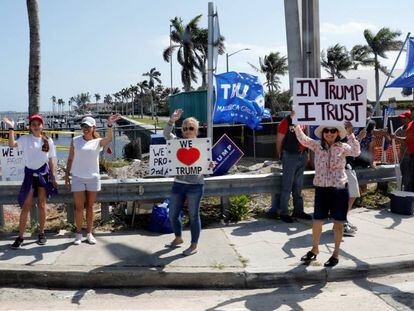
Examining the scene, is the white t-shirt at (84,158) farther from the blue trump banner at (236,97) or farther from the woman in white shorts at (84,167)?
the blue trump banner at (236,97)

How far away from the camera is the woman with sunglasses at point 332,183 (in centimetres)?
532

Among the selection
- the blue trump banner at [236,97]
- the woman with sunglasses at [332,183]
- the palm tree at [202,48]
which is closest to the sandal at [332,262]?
the woman with sunglasses at [332,183]

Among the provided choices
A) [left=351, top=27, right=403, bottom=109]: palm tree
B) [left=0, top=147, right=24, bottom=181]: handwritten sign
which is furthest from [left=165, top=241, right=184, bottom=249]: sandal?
[left=351, top=27, right=403, bottom=109]: palm tree

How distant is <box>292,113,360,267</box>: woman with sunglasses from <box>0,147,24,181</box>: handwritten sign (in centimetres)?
443

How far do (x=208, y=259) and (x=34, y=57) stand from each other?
5269mm

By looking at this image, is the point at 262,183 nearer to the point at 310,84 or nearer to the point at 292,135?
the point at 292,135

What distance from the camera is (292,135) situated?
713cm

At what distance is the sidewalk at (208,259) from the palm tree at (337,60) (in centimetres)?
5384

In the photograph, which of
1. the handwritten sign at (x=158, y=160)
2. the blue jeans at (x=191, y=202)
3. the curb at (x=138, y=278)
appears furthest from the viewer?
the handwritten sign at (x=158, y=160)

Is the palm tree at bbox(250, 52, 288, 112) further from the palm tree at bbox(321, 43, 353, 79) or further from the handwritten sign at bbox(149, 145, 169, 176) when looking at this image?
the handwritten sign at bbox(149, 145, 169, 176)

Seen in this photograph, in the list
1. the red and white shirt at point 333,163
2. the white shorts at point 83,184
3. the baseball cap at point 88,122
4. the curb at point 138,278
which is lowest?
the curb at point 138,278

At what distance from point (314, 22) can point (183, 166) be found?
195 inches

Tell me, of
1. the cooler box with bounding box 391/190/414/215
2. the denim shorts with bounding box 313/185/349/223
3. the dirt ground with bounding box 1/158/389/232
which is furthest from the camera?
the cooler box with bounding box 391/190/414/215

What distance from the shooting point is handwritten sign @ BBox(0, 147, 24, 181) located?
6930 mm
